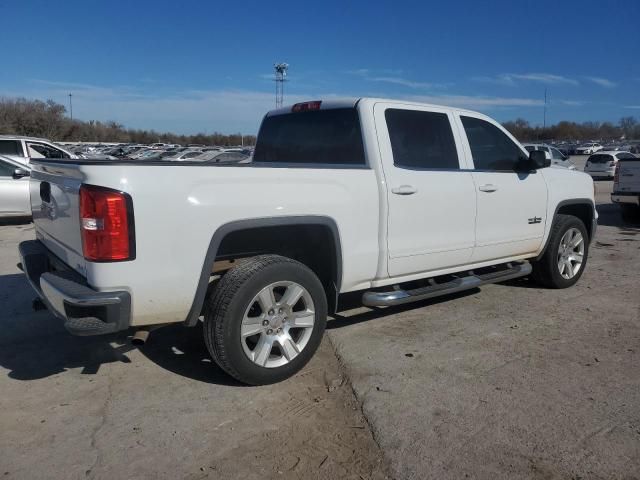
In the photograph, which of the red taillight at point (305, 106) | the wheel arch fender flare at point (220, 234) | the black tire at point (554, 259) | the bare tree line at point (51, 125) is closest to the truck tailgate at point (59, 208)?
the wheel arch fender flare at point (220, 234)

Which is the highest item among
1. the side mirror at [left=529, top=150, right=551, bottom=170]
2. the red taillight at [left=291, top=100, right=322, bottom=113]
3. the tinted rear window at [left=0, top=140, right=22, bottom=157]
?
the red taillight at [left=291, top=100, right=322, bottom=113]

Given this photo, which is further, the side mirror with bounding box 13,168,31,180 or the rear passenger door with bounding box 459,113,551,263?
the side mirror with bounding box 13,168,31,180

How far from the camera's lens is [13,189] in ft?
38.7

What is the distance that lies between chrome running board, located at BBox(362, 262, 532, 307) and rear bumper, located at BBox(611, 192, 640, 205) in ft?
25.4

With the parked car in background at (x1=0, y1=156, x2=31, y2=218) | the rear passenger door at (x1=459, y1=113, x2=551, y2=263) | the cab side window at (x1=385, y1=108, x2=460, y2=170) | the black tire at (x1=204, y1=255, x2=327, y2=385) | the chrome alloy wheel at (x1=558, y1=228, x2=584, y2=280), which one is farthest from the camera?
the parked car in background at (x1=0, y1=156, x2=31, y2=218)

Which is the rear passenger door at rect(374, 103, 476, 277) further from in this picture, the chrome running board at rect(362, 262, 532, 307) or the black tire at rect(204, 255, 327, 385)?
the black tire at rect(204, 255, 327, 385)

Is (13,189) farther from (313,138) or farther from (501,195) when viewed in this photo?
(501,195)

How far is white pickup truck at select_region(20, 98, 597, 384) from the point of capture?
3.23 m

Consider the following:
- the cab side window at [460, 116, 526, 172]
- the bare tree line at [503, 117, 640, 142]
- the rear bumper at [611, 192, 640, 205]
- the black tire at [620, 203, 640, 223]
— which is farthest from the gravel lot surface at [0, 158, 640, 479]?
the bare tree line at [503, 117, 640, 142]

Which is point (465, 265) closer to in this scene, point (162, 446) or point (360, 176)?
point (360, 176)

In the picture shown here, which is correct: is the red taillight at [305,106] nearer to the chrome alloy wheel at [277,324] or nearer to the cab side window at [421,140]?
the cab side window at [421,140]

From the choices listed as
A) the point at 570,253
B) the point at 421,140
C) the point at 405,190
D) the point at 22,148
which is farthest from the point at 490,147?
the point at 22,148

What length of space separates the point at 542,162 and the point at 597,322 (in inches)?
62.3

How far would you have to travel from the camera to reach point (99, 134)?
90.5 meters
